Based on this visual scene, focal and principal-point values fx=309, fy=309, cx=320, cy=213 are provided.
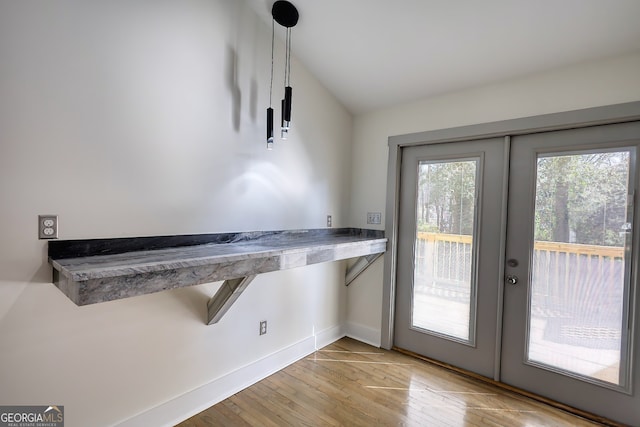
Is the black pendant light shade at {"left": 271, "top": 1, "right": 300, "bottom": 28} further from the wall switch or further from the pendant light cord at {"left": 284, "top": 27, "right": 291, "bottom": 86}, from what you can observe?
the wall switch

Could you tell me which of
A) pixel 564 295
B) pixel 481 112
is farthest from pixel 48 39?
pixel 564 295

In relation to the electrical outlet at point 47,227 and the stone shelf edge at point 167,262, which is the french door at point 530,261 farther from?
the electrical outlet at point 47,227

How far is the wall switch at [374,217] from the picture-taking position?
293 centimetres

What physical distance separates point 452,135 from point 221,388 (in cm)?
255

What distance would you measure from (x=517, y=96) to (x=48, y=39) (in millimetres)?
2760

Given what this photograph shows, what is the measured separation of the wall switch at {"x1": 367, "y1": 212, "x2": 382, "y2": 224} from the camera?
115 inches

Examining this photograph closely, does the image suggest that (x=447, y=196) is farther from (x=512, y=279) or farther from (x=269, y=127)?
(x=269, y=127)

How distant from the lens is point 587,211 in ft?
6.62

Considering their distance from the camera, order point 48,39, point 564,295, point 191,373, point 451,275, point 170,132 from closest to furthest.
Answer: point 48,39 → point 170,132 → point 191,373 → point 564,295 → point 451,275

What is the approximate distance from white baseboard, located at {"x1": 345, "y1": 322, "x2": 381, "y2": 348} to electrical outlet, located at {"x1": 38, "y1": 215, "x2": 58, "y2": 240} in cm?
254

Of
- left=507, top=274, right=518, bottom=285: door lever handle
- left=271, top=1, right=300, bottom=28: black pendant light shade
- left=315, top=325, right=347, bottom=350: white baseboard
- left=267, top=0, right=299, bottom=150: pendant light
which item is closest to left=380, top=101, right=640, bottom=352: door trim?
left=315, top=325, right=347, bottom=350: white baseboard

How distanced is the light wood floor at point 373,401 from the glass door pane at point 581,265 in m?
0.40

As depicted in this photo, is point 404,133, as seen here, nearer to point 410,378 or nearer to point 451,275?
point 451,275

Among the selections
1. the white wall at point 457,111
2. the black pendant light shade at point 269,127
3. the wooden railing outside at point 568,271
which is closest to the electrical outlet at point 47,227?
the black pendant light shade at point 269,127
